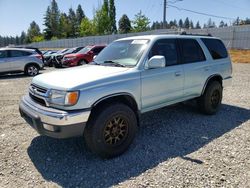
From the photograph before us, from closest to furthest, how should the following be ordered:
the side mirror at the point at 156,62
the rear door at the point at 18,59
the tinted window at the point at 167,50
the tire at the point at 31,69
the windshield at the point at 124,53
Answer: the side mirror at the point at 156,62
the windshield at the point at 124,53
the tinted window at the point at 167,50
the rear door at the point at 18,59
the tire at the point at 31,69

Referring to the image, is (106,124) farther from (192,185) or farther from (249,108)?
(249,108)

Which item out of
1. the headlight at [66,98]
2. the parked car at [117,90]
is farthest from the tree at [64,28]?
the headlight at [66,98]

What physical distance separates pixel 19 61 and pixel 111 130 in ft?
38.7

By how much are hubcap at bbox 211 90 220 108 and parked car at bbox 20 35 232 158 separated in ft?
1.60

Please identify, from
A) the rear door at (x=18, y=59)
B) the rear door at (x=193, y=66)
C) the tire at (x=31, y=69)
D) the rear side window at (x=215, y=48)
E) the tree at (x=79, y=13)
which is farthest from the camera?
the tree at (x=79, y=13)

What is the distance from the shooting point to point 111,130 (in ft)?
12.2

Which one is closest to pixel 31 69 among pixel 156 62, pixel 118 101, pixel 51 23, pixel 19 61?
pixel 19 61

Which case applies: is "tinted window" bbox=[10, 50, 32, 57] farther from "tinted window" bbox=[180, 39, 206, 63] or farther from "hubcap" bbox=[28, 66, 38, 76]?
"tinted window" bbox=[180, 39, 206, 63]

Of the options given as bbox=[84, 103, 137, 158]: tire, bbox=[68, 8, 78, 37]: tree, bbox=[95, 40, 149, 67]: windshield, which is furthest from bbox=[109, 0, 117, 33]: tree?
bbox=[84, 103, 137, 158]: tire

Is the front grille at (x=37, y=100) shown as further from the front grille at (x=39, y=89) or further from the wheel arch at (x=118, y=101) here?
the wheel arch at (x=118, y=101)

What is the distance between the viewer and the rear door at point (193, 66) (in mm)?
4996

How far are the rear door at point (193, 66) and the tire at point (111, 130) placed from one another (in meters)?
1.72

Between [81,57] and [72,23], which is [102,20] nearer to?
[72,23]

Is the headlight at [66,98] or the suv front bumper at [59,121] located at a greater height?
the headlight at [66,98]
